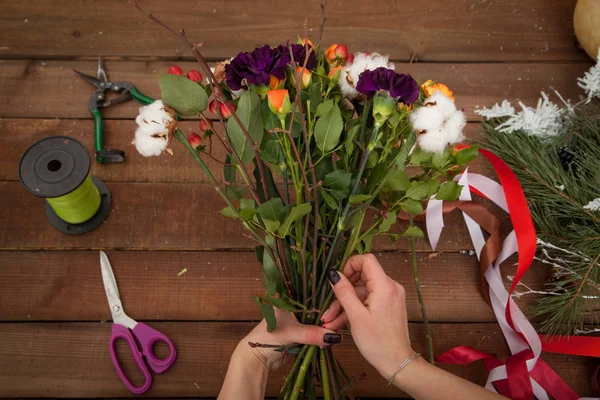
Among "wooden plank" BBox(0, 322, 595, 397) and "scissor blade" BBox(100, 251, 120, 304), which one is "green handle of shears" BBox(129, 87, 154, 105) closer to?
"scissor blade" BBox(100, 251, 120, 304)

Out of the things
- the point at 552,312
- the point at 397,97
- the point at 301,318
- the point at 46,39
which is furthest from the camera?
the point at 46,39

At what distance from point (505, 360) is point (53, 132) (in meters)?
0.81

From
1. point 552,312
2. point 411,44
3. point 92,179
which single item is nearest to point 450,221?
point 552,312

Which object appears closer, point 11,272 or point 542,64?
point 11,272

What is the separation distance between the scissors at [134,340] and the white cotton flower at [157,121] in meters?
0.37

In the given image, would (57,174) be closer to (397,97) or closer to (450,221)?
(397,97)

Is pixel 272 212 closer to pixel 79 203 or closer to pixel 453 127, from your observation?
pixel 453 127

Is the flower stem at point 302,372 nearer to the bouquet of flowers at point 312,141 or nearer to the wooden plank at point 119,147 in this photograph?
the bouquet of flowers at point 312,141

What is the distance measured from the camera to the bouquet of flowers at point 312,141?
43 centimetres

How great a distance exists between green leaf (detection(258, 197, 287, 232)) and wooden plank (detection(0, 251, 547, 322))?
298mm

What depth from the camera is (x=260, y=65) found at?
0.42 meters

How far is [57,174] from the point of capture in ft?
2.09

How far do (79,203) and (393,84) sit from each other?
497mm

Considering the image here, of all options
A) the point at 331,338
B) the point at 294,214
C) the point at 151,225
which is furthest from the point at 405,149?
the point at 151,225
